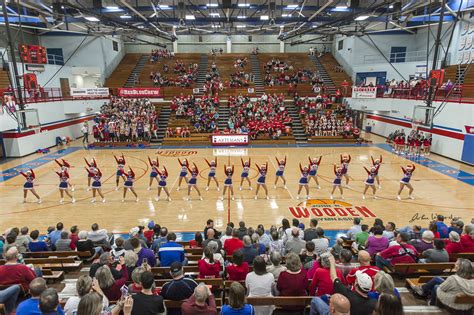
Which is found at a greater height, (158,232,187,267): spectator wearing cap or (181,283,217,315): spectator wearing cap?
(181,283,217,315): spectator wearing cap

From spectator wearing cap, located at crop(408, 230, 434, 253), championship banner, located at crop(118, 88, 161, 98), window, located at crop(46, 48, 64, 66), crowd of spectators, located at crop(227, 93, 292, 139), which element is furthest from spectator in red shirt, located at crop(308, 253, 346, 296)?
window, located at crop(46, 48, 64, 66)

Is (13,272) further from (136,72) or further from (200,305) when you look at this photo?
(136,72)

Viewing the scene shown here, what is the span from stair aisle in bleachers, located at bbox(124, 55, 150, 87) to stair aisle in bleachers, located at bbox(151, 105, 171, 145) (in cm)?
839

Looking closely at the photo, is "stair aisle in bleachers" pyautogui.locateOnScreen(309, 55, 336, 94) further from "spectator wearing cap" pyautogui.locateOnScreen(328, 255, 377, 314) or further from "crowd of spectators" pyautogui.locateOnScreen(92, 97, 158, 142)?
"spectator wearing cap" pyautogui.locateOnScreen(328, 255, 377, 314)

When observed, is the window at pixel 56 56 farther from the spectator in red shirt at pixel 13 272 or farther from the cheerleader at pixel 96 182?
the spectator in red shirt at pixel 13 272

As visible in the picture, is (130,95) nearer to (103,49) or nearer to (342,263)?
(103,49)

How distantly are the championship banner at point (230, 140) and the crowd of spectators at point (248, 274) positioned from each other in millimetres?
18724

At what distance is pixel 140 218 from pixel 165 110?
2137cm

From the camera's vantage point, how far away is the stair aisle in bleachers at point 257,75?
112ft

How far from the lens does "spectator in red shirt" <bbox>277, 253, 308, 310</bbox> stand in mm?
4820

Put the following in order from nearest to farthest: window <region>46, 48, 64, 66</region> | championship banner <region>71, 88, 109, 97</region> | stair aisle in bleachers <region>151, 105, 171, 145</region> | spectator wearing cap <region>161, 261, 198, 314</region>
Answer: spectator wearing cap <region>161, 261, 198, 314</region>
stair aisle in bleachers <region>151, 105, 171, 145</region>
championship banner <region>71, 88, 109, 97</region>
window <region>46, 48, 64, 66</region>

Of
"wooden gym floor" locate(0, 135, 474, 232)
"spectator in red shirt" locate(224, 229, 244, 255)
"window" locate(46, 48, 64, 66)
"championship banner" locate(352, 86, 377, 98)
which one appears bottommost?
"wooden gym floor" locate(0, 135, 474, 232)

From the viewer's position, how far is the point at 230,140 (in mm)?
26625

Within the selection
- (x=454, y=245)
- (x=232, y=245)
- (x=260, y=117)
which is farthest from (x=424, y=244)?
(x=260, y=117)
